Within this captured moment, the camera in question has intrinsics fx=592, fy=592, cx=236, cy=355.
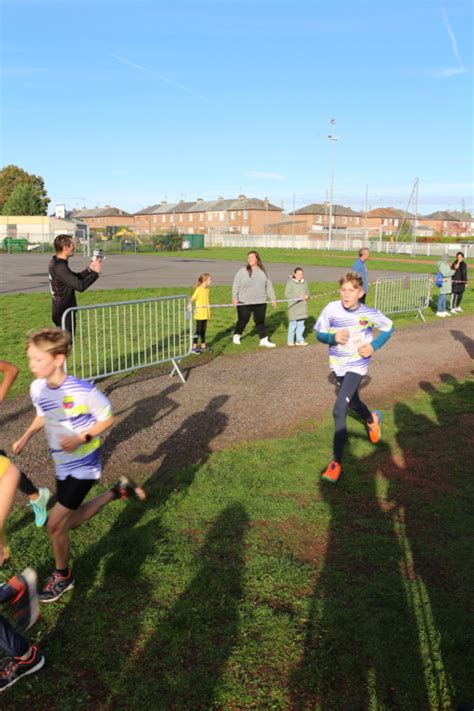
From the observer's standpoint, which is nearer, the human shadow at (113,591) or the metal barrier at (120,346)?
the human shadow at (113,591)

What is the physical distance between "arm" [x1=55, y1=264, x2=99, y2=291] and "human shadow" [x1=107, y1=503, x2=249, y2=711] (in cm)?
441

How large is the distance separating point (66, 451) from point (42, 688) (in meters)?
1.25

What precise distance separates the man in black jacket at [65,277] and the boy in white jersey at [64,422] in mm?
3784

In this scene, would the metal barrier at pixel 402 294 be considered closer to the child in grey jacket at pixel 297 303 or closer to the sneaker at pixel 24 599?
the child in grey jacket at pixel 297 303

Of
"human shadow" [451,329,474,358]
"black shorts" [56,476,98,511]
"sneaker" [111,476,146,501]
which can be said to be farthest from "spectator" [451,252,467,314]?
"black shorts" [56,476,98,511]

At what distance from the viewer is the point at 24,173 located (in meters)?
93.6

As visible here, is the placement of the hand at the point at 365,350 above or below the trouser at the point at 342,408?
above

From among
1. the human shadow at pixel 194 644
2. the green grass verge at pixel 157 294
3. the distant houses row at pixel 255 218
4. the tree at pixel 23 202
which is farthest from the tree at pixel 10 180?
the human shadow at pixel 194 644

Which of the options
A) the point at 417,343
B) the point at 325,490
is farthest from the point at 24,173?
the point at 325,490

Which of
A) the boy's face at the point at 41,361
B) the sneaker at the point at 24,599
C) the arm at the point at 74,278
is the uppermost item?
the arm at the point at 74,278

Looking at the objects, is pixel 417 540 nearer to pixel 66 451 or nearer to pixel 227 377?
pixel 66 451

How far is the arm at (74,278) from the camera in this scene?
7.68 meters

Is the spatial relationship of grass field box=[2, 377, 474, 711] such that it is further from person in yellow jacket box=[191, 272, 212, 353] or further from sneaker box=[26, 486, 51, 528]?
person in yellow jacket box=[191, 272, 212, 353]

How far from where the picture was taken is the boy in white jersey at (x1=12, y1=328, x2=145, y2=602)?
3.59 meters
